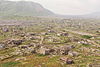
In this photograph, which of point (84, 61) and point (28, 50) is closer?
point (84, 61)

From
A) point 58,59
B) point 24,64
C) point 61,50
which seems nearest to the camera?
point 24,64

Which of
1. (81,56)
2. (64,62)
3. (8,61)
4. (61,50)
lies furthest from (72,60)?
(8,61)

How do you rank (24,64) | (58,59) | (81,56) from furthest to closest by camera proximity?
(81,56), (58,59), (24,64)

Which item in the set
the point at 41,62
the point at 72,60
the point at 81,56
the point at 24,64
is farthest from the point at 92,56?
the point at 24,64

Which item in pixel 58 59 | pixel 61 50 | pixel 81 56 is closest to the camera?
pixel 58 59

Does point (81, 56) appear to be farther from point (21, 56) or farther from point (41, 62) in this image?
point (21, 56)

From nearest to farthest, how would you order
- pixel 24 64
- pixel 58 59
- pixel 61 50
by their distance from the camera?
pixel 24 64 → pixel 58 59 → pixel 61 50

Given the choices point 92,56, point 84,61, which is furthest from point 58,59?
point 92,56

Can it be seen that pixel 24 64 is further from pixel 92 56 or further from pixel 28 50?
pixel 92 56

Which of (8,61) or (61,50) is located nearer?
(8,61)
